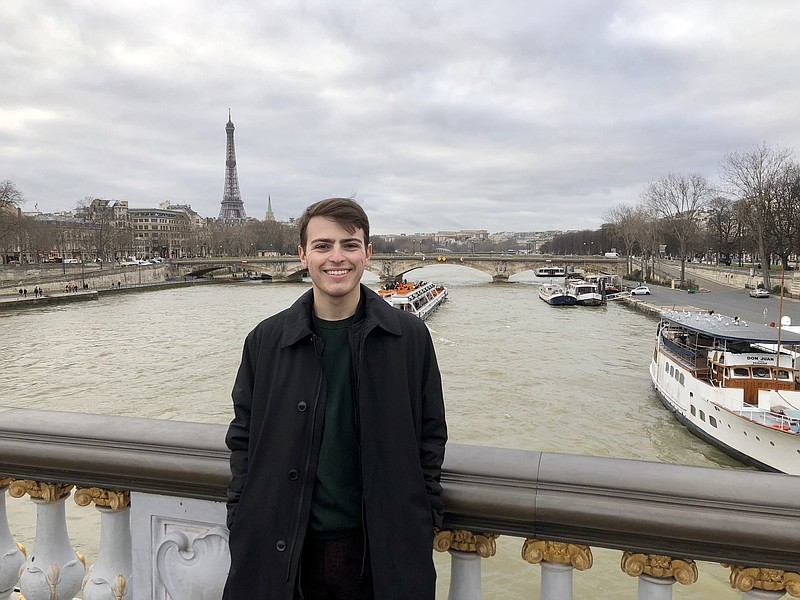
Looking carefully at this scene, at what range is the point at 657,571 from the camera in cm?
147

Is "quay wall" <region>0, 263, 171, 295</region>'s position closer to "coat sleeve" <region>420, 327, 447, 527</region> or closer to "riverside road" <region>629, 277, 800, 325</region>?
"riverside road" <region>629, 277, 800, 325</region>

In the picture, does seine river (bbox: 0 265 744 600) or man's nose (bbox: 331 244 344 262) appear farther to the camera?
seine river (bbox: 0 265 744 600)

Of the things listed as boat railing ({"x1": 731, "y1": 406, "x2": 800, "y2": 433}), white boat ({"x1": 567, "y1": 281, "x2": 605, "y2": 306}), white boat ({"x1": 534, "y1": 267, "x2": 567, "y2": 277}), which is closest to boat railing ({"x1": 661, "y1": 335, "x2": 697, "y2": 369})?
boat railing ({"x1": 731, "y1": 406, "x2": 800, "y2": 433})

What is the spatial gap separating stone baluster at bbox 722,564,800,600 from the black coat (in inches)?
26.5

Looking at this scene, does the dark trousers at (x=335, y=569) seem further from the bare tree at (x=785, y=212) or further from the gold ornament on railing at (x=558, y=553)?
the bare tree at (x=785, y=212)

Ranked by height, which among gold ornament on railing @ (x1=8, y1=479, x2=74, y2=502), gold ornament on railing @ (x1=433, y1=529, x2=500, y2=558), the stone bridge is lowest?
the stone bridge

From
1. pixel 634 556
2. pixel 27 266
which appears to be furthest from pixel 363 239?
pixel 27 266

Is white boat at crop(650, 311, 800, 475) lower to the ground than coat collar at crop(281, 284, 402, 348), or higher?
lower

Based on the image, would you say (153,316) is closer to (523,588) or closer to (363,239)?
(523,588)

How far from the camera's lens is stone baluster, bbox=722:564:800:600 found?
4.53 feet

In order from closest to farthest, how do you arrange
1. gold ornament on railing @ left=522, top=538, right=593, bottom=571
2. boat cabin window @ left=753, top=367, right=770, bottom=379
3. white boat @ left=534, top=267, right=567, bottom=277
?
gold ornament on railing @ left=522, top=538, right=593, bottom=571 → boat cabin window @ left=753, top=367, right=770, bottom=379 → white boat @ left=534, top=267, right=567, bottom=277

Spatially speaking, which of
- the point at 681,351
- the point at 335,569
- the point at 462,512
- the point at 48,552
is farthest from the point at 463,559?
the point at 681,351

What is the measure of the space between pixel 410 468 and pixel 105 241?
72771 millimetres

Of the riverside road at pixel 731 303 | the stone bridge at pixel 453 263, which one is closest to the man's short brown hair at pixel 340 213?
the riverside road at pixel 731 303
